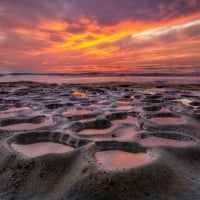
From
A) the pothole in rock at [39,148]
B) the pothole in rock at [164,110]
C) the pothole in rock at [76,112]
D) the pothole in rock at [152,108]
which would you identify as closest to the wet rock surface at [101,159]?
the pothole in rock at [39,148]

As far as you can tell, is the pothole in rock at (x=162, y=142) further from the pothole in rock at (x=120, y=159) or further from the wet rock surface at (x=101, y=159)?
the pothole in rock at (x=120, y=159)

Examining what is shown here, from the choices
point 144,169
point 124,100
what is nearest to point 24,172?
point 144,169

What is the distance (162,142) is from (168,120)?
3.00 meters

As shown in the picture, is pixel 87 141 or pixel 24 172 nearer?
pixel 24 172

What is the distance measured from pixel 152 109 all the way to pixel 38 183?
795cm

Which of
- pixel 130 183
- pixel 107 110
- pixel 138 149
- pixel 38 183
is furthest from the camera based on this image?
pixel 107 110

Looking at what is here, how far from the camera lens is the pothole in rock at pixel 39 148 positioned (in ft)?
22.1

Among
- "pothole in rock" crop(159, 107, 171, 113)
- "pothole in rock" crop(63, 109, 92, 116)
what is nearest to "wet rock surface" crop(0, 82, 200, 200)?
"pothole in rock" crop(63, 109, 92, 116)

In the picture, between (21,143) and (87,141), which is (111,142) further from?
(21,143)

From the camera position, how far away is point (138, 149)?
697cm

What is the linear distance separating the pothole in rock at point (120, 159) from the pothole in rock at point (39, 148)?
97cm

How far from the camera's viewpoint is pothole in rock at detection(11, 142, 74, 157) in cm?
674

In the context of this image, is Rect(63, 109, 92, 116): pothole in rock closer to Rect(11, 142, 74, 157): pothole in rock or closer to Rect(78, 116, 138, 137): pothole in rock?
Rect(78, 116, 138, 137): pothole in rock

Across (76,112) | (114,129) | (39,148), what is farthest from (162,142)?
(76,112)
